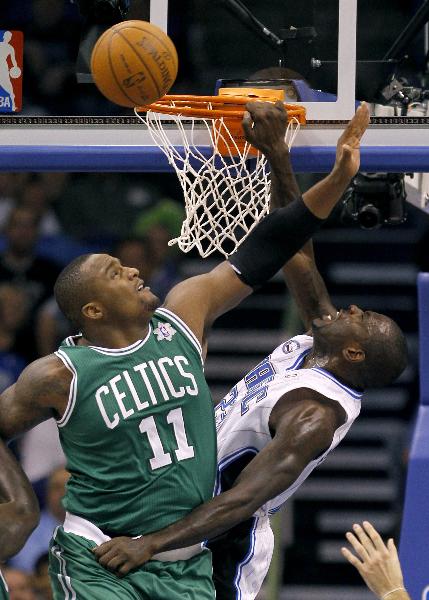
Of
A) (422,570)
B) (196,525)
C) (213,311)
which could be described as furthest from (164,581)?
(422,570)

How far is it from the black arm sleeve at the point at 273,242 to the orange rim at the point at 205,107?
0.81 metres

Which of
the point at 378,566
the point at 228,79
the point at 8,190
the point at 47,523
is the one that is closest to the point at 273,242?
the point at 378,566

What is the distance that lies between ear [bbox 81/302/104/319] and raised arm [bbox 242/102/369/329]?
0.72 metres

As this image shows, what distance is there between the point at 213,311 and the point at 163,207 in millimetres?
2991

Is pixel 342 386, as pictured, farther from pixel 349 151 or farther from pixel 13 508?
pixel 13 508

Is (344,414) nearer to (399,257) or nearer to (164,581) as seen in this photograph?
(164,581)

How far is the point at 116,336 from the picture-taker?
3.68 metres

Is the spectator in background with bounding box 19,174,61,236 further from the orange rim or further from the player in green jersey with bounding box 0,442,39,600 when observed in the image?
the player in green jersey with bounding box 0,442,39,600

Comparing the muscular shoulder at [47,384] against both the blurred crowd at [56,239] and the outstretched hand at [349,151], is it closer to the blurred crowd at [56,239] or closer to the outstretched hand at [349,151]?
the outstretched hand at [349,151]

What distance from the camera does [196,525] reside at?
11.9 feet

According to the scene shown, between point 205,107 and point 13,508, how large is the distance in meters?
1.79

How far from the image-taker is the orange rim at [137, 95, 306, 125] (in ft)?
14.9

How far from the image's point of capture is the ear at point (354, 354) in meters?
4.23

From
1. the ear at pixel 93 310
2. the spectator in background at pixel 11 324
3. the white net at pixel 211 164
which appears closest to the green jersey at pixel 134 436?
the ear at pixel 93 310
